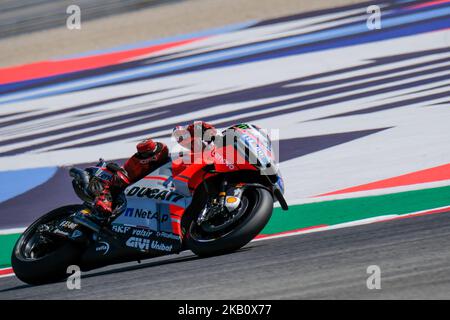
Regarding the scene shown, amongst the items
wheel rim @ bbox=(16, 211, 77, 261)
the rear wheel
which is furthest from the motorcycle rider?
wheel rim @ bbox=(16, 211, 77, 261)

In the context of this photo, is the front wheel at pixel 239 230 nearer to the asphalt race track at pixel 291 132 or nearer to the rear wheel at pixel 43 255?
the asphalt race track at pixel 291 132

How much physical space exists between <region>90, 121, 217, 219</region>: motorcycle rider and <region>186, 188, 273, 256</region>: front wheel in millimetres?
654

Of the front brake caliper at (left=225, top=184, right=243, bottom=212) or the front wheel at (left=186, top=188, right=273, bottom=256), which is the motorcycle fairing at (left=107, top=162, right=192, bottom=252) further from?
the front brake caliper at (left=225, top=184, right=243, bottom=212)

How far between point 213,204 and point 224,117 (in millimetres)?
6524

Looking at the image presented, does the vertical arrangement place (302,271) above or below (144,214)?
below

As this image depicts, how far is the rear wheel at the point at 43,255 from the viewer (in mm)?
6902

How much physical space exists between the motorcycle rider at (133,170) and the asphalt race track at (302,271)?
1.88 feet

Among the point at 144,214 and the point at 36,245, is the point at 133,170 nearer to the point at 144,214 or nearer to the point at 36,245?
the point at 144,214

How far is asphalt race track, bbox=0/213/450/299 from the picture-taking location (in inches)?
192

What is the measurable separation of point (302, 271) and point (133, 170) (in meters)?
2.08

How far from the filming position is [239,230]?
635 centimetres

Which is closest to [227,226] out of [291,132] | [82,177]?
[82,177]

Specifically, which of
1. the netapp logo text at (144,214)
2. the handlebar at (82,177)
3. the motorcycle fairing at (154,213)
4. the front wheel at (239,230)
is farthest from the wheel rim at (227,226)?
the handlebar at (82,177)
